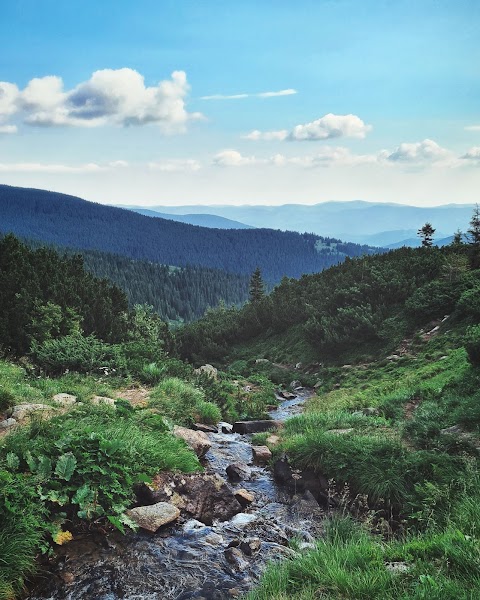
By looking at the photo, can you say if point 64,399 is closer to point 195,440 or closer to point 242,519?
point 195,440

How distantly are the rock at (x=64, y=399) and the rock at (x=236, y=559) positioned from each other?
546 centimetres

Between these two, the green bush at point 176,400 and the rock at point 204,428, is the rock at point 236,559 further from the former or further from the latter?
the rock at point 204,428

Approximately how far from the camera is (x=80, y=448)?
7.02 meters

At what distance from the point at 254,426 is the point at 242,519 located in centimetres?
619

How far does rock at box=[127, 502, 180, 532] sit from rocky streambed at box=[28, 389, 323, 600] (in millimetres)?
124

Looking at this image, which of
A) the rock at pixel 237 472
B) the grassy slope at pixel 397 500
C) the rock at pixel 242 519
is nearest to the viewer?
the grassy slope at pixel 397 500

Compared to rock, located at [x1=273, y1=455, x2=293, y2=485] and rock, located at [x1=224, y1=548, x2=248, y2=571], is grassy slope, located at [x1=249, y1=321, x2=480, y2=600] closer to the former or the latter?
rock, located at [x1=273, y1=455, x2=293, y2=485]

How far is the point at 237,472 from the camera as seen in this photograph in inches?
363

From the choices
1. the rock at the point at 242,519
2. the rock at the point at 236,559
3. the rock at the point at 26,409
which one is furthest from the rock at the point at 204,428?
the rock at the point at 236,559

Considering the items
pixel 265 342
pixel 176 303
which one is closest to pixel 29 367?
pixel 265 342

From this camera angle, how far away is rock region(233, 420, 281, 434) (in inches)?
525

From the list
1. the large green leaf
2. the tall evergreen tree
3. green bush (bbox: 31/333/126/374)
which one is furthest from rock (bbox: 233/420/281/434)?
the tall evergreen tree

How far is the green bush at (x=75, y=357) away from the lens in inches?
549

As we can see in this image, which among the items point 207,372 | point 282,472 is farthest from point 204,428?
point 207,372
